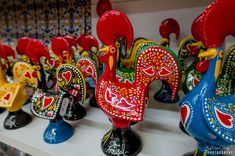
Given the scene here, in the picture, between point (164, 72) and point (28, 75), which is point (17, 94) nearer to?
point (28, 75)

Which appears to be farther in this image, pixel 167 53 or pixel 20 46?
pixel 20 46

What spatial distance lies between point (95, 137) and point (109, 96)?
17cm

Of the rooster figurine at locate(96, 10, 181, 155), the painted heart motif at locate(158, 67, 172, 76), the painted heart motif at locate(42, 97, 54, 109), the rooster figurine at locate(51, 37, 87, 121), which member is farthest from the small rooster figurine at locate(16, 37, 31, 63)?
the painted heart motif at locate(158, 67, 172, 76)

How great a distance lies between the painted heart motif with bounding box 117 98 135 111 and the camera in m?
0.39

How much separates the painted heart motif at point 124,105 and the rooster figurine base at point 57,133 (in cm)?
20

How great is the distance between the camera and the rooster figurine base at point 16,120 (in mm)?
585

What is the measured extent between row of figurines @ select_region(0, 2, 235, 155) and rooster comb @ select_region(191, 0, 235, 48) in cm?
2

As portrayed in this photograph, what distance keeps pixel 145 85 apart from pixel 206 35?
6.3 inches

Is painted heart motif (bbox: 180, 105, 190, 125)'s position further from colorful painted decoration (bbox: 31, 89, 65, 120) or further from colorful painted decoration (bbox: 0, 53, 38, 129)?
colorful painted decoration (bbox: 0, 53, 38, 129)

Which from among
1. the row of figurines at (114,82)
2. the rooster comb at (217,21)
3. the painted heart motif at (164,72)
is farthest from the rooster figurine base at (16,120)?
the rooster comb at (217,21)

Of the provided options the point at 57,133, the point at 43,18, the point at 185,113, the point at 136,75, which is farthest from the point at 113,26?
the point at 43,18

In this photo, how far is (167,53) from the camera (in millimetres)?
373

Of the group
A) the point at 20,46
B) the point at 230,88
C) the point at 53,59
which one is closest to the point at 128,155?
the point at 230,88

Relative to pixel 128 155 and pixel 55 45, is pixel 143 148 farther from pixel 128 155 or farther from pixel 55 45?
pixel 55 45
